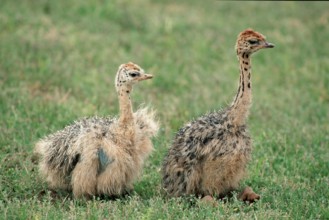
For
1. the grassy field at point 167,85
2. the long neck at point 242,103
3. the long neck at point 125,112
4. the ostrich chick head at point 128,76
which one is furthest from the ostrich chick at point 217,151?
the ostrich chick head at point 128,76

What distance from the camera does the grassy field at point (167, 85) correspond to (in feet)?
26.0

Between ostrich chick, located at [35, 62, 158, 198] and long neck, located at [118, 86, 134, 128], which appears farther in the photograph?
long neck, located at [118, 86, 134, 128]

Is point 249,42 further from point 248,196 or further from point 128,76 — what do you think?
point 248,196

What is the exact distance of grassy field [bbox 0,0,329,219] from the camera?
26.0 ft

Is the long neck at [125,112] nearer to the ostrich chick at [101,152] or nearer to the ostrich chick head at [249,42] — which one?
the ostrich chick at [101,152]

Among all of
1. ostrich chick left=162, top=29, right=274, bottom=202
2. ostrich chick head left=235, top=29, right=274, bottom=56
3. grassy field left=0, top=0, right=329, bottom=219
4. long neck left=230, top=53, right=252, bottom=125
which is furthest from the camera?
ostrich chick head left=235, top=29, right=274, bottom=56

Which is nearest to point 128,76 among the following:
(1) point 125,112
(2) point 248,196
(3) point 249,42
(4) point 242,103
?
(1) point 125,112

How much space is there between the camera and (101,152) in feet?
26.7

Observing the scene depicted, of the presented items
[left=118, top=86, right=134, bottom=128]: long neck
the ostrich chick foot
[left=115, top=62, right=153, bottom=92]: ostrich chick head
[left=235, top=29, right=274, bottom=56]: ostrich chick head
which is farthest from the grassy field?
[left=235, top=29, right=274, bottom=56]: ostrich chick head

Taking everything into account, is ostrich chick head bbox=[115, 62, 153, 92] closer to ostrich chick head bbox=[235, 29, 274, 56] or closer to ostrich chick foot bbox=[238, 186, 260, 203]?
ostrich chick head bbox=[235, 29, 274, 56]

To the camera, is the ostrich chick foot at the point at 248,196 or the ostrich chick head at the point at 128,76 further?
the ostrich chick head at the point at 128,76

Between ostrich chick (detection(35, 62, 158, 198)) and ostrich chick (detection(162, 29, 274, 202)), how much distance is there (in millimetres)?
482

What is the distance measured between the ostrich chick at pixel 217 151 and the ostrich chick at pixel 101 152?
482 millimetres

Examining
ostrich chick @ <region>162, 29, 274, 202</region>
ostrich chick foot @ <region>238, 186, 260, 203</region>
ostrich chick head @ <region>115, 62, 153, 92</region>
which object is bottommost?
ostrich chick foot @ <region>238, 186, 260, 203</region>
